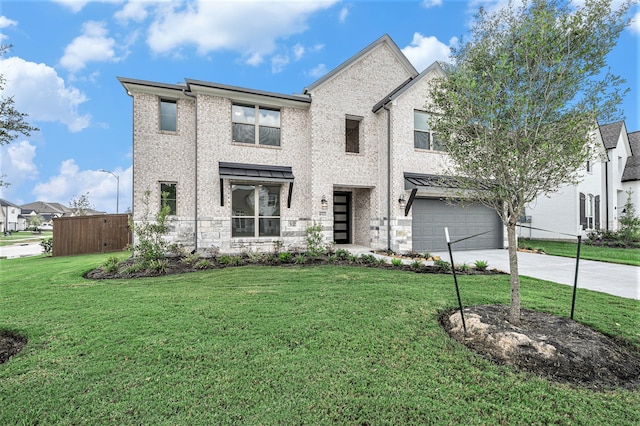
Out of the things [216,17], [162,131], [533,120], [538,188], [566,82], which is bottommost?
[538,188]

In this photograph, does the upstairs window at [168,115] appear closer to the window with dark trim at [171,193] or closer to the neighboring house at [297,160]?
the neighboring house at [297,160]

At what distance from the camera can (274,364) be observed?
299 cm

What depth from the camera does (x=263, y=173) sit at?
1045 centimetres

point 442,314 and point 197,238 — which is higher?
point 197,238

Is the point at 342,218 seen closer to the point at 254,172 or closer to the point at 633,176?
the point at 254,172

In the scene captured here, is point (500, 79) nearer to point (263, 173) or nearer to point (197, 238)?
point (263, 173)

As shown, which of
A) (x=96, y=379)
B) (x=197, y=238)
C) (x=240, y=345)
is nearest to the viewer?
(x=96, y=379)

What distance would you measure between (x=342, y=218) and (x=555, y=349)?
10397 mm

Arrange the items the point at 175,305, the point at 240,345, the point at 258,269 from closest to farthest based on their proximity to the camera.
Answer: the point at 240,345 → the point at 175,305 → the point at 258,269

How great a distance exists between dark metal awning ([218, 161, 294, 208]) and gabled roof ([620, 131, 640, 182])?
75.3 feet

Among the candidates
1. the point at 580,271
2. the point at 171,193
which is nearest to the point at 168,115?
the point at 171,193

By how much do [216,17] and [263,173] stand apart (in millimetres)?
5312

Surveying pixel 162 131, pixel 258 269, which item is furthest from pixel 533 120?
pixel 162 131

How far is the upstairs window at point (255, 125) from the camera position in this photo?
10.7m
